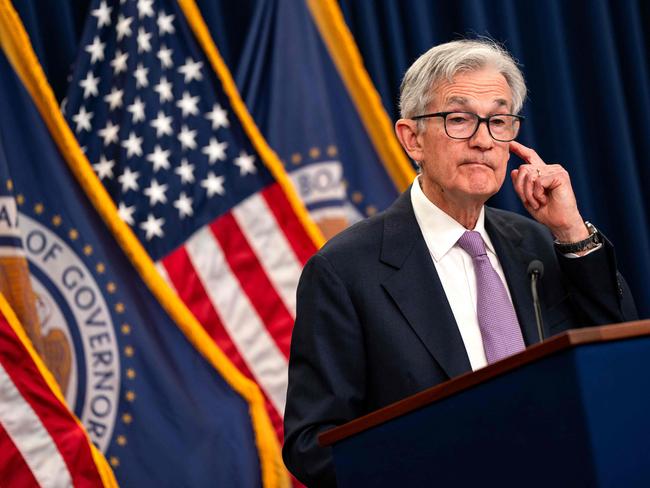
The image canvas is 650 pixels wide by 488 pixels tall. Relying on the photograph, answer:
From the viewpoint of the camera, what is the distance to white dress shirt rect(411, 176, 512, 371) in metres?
2.25

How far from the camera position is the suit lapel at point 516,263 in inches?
90.4

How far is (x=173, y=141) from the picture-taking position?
3.66 m

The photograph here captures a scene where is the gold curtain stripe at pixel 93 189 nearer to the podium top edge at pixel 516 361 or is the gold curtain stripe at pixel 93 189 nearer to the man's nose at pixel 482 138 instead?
the man's nose at pixel 482 138

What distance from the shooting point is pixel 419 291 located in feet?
7.45

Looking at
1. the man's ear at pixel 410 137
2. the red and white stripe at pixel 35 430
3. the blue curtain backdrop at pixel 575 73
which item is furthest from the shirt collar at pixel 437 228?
the blue curtain backdrop at pixel 575 73

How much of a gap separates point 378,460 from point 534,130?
298 centimetres

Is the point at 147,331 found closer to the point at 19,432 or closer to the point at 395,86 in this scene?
the point at 19,432

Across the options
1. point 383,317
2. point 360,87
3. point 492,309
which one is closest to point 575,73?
point 360,87

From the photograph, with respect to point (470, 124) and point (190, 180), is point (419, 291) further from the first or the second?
point (190, 180)

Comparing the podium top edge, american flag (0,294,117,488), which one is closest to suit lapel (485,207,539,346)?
the podium top edge

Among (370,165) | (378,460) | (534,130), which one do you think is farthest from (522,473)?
(534,130)

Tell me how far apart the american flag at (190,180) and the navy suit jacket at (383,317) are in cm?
123

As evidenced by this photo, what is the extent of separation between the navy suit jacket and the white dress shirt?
0.03 metres

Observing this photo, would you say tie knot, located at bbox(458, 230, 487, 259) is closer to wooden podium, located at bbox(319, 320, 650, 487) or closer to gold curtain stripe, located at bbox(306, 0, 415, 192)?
wooden podium, located at bbox(319, 320, 650, 487)
